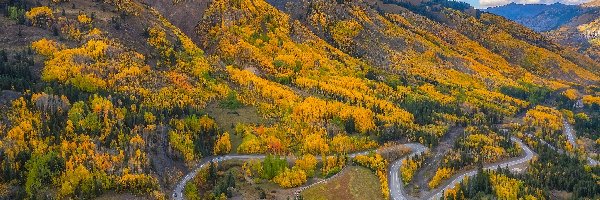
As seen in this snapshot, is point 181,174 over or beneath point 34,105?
beneath

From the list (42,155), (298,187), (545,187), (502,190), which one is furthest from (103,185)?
(545,187)

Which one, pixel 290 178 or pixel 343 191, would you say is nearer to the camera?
pixel 343 191

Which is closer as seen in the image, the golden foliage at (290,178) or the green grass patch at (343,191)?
the green grass patch at (343,191)

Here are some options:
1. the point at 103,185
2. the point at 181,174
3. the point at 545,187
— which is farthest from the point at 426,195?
the point at 103,185

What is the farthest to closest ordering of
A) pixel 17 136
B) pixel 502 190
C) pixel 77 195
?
1. pixel 502 190
2. pixel 17 136
3. pixel 77 195

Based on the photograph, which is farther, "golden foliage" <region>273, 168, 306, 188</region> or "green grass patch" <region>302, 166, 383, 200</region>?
"golden foliage" <region>273, 168, 306, 188</region>

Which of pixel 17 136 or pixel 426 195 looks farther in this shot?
pixel 426 195

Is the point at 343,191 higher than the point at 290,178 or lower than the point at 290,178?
higher

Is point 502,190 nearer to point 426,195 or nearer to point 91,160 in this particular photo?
point 426,195

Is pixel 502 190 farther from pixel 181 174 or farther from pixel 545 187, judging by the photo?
pixel 181 174

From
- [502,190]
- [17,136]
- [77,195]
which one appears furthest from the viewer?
[502,190]
